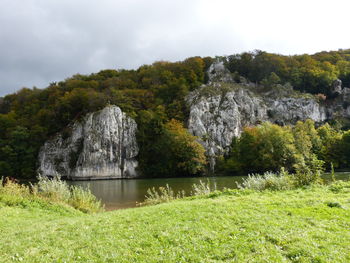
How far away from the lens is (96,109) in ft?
241

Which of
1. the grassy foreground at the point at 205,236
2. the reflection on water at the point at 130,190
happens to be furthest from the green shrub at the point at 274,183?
the reflection on water at the point at 130,190

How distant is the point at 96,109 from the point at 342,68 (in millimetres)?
86469

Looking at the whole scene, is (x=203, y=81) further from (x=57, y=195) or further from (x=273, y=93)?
(x=57, y=195)

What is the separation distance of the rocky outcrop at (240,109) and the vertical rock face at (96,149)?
60.1ft

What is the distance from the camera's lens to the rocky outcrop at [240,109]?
222 feet

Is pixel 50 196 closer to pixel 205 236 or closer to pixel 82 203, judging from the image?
pixel 82 203

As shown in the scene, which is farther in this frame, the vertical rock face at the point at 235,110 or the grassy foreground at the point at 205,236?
the vertical rock face at the point at 235,110

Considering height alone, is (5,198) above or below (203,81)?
below


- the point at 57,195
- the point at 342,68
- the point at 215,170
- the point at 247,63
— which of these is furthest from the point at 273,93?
the point at 57,195

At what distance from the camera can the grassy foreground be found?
6.16 m

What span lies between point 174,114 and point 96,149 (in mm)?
24583

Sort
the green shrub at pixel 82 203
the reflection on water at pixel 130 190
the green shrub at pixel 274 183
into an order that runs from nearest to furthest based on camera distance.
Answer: the green shrub at pixel 274 183
the green shrub at pixel 82 203
the reflection on water at pixel 130 190

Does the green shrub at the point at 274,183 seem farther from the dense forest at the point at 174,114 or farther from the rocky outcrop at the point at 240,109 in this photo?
the rocky outcrop at the point at 240,109

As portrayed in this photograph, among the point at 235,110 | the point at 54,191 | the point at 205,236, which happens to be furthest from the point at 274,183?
the point at 235,110
